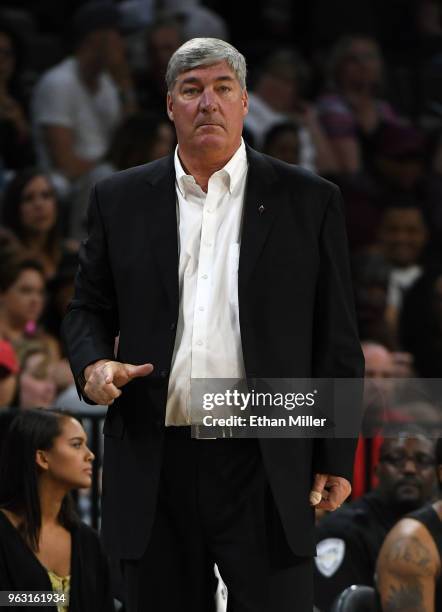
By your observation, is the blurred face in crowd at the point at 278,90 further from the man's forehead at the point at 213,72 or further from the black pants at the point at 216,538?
the black pants at the point at 216,538

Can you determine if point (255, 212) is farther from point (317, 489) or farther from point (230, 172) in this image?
point (317, 489)

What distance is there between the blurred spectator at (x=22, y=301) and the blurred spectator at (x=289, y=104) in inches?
104

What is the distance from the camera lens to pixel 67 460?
4.20 metres

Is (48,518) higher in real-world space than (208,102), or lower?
lower

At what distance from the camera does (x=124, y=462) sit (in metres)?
2.99

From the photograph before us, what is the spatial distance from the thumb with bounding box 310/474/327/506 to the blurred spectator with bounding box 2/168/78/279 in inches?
154

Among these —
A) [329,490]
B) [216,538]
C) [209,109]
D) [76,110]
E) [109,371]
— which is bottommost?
[216,538]

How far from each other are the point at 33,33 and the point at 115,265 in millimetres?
6582

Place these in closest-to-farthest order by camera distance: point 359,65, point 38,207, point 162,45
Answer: point 38,207 < point 162,45 < point 359,65

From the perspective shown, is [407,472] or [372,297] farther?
[372,297]

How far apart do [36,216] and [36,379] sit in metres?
1.36

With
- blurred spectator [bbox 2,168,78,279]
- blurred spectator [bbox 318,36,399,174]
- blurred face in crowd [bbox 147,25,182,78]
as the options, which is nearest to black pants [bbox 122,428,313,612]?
blurred spectator [bbox 2,168,78,279]

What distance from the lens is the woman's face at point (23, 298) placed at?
6.25 m

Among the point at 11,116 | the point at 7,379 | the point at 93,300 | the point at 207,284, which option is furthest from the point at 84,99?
the point at 207,284
